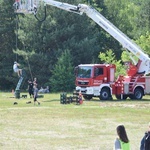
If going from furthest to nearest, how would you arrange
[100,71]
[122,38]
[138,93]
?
[138,93] < [100,71] < [122,38]

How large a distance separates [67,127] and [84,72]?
17785 mm

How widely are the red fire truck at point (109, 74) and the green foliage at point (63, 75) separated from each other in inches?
739

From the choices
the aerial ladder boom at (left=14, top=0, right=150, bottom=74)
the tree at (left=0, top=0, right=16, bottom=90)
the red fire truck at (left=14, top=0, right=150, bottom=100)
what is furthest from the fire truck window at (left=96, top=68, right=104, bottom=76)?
the tree at (left=0, top=0, right=16, bottom=90)

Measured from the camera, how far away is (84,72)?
3925cm

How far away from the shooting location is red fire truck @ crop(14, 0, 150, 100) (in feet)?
125

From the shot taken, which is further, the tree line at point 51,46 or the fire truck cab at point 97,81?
the tree line at point 51,46

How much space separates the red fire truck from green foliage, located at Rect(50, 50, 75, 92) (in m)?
18.8

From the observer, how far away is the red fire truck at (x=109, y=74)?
38219 millimetres

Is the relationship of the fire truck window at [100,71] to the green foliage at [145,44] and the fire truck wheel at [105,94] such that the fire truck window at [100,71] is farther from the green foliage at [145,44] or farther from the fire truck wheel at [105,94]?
the green foliage at [145,44]

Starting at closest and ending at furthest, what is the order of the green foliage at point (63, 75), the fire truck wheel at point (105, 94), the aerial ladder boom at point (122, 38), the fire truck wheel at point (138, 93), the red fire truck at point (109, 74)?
1. the aerial ladder boom at point (122, 38)
2. the red fire truck at point (109, 74)
3. the fire truck wheel at point (105, 94)
4. the fire truck wheel at point (138, 93)
5. the green foliage at point (63, 75)

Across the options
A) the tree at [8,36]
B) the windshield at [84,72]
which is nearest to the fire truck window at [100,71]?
the windshield at [84,72]

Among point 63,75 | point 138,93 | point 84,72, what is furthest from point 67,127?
point 63,75

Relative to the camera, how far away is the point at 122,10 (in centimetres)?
7612

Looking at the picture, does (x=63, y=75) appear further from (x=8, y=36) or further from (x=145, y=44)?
(x=8, y=36)
